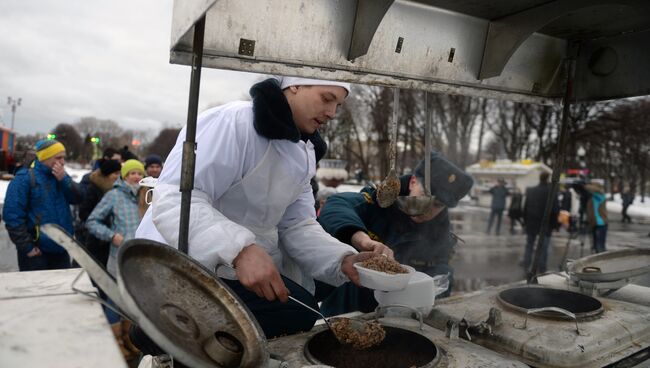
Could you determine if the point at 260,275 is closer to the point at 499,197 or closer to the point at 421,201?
the point at 421,201

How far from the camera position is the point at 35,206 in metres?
4.41

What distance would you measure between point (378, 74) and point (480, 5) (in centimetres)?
61

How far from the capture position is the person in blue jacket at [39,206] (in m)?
4.28

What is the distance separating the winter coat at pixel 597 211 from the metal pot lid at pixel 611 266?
8.42 m

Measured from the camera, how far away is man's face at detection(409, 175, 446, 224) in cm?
329

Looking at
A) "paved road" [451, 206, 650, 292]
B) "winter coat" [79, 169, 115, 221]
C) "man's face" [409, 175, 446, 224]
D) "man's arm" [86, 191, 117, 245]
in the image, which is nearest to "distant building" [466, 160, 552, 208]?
"paved road" [451, 206, 650, 292]

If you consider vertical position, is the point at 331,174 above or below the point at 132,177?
below

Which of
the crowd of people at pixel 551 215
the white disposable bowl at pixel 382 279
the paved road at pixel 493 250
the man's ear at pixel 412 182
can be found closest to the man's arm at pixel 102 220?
the paved road at pixel 493 250

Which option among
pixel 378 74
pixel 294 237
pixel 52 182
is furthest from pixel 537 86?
pixel 52 182

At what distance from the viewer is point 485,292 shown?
105 inches

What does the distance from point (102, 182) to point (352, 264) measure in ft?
13.3

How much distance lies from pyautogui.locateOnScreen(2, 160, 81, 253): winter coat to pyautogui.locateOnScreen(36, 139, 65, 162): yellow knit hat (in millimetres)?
84

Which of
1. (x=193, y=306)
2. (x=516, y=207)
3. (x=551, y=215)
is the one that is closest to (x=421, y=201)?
(x=193, y=306)

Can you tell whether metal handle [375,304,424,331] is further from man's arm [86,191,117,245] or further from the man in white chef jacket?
man's arm [86,191,117,245]
